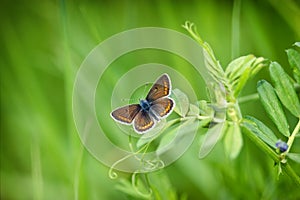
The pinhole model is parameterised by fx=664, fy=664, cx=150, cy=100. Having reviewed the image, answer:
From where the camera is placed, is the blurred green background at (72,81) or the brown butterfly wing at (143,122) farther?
the blurred green background at (72,81)

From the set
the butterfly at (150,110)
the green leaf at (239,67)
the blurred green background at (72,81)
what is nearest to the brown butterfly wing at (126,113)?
the butterfly at (150,110)

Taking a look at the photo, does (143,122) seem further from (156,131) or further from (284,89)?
(284,89)

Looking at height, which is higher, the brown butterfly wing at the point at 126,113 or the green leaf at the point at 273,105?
the brown butterfly wing at the point at 126,113

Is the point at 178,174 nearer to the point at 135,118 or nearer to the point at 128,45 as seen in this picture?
the point at 128,45

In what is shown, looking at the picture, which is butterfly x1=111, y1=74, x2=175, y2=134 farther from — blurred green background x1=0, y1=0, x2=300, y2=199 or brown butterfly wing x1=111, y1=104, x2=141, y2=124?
blurred green background x1=0, y1=0, x2=300, y2=199

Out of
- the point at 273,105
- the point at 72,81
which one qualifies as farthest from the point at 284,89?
the point at 72,81

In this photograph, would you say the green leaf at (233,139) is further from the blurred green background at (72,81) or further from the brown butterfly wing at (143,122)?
the blurred green background at (72,81)


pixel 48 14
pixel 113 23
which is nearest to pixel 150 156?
pixel 113 23

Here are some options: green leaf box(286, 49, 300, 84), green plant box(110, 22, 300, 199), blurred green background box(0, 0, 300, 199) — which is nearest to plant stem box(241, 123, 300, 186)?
green plant box(110, 22, 300, 199)
